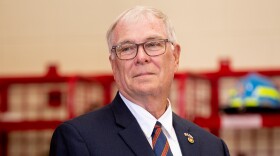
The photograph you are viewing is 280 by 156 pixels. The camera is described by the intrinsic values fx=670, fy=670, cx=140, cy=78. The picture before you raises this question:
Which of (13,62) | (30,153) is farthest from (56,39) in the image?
(30,153)

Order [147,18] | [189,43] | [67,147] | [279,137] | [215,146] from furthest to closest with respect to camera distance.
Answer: [189,43], [279,137], [215,146], [147,18], [67,147]

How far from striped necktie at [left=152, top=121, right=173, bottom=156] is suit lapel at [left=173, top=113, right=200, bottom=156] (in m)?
0.10

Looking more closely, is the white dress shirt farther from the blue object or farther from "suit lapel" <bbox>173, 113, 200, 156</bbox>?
the blue object

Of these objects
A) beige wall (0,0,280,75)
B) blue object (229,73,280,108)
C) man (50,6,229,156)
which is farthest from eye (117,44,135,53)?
beige wall (0,0,280,75)

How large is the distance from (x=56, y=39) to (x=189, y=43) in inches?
42.3

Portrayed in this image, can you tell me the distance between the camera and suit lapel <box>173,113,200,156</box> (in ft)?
8.57

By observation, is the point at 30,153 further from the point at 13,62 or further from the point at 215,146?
the point at 215,146

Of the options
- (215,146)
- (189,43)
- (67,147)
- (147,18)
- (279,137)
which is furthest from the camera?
(189,43)

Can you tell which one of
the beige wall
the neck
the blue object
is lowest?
the blue object

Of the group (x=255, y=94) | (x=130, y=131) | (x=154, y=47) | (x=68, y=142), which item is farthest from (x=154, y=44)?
(x=255, y=94)

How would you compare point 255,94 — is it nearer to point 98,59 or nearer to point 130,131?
point 98,59

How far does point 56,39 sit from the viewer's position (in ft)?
17.7

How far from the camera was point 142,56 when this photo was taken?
98.1 inches

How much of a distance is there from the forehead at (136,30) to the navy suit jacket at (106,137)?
25 centimetres
